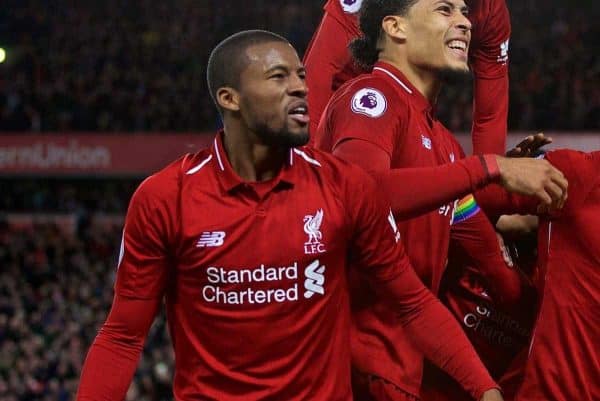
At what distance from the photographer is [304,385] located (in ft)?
9.72

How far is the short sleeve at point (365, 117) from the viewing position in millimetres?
3199

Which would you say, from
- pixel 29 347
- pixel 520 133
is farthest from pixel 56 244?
pixel 520 133

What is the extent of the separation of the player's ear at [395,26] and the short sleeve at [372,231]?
2.37 ft

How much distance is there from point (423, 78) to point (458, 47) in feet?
0.46

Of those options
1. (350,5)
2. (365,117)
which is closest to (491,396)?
(365,117)

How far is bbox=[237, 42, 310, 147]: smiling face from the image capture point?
9.69 feet

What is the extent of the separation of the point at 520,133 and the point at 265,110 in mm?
12304

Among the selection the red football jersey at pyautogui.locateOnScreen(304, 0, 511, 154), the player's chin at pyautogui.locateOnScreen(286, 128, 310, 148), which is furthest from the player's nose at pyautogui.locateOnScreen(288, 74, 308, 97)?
the red football jersey at pyautogui.locateOnScreen(304, 0, 511, 154)

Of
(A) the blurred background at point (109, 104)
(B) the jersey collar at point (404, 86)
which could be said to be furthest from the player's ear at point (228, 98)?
(A) the blurred background at point (109, 104)

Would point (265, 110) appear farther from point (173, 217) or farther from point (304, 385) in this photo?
point (304, 385)

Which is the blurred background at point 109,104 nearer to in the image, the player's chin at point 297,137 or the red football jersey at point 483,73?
the red football jersey at point 483,73

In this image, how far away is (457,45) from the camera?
3.52 metres

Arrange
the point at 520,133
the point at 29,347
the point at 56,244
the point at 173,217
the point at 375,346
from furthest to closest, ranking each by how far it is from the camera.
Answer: the point at 56,244 → the point at 520,133 → the point at 29,347 → the point at 375,346 → the point at 173,217

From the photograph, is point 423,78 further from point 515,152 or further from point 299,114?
point 299,114
